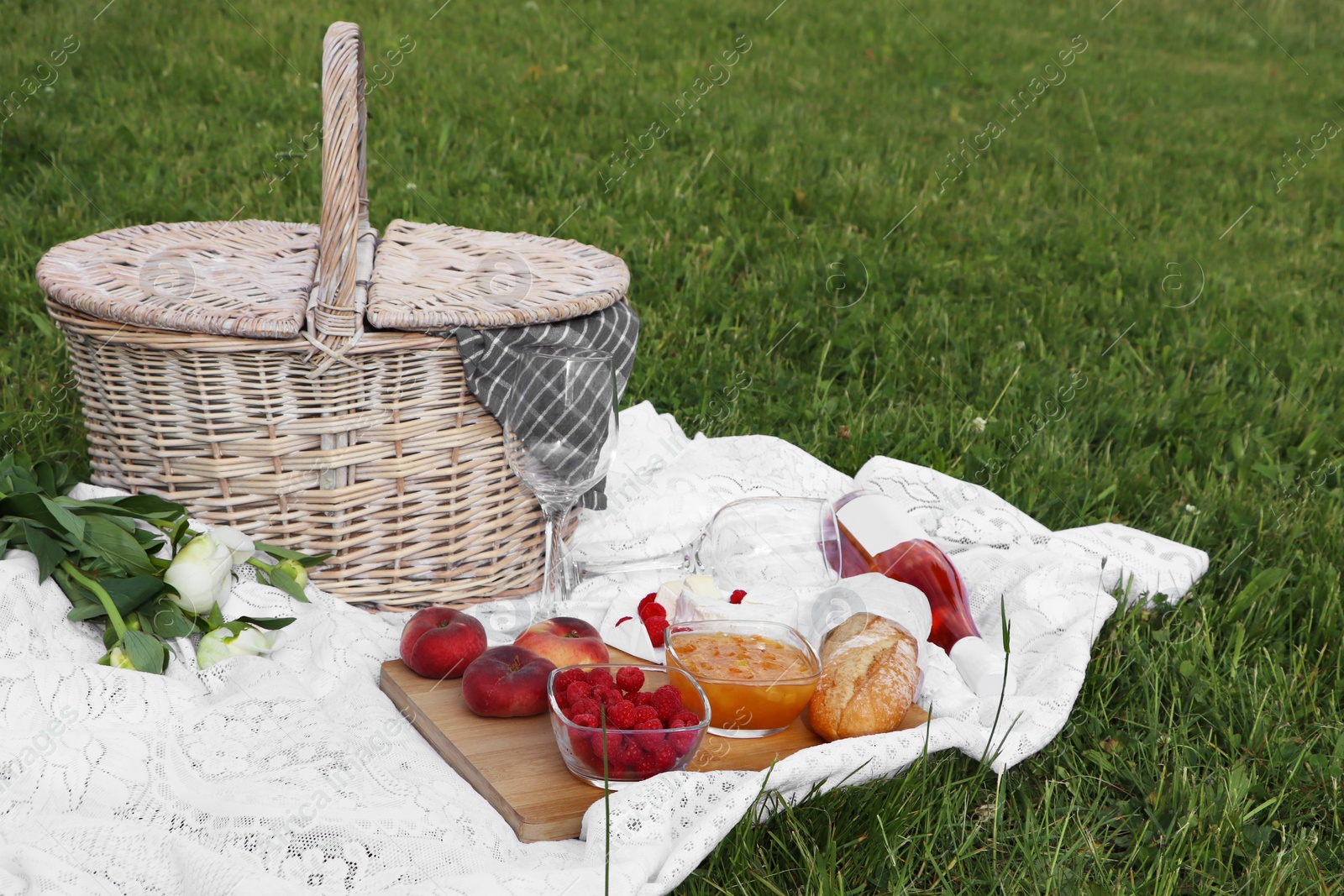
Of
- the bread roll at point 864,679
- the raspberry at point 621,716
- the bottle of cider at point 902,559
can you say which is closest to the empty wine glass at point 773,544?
the bottle of cider at point 902,559

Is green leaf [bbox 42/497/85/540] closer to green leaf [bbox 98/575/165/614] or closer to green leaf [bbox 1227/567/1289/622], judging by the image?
green leaf [bbox 98/575/165/614]

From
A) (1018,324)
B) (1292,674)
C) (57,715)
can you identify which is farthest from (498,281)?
(1018,324)

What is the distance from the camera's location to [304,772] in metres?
1.58

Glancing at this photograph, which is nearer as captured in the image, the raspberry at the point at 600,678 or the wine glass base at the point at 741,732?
the raspberry at the point at 600,678

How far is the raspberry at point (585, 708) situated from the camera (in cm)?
153

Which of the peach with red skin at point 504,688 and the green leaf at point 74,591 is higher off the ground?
the green leaf at point 74,591

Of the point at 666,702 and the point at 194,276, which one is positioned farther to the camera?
the point at 194,276

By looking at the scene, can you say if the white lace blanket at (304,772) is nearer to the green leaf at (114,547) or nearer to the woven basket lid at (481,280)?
the green leaf at (114,547)

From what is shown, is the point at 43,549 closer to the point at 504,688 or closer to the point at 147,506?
the point at 147,506

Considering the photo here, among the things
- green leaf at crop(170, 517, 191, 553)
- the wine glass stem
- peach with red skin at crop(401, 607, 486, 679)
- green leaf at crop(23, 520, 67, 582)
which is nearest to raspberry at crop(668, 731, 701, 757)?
peach with red skin at crop(401, 607, 486, 679)

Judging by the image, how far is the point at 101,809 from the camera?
1500 millimetres

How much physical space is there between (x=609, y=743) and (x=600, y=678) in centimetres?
13

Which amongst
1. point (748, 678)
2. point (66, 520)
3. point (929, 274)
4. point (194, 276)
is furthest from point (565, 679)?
point (929, 274)

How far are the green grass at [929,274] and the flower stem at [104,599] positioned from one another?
0.81m
